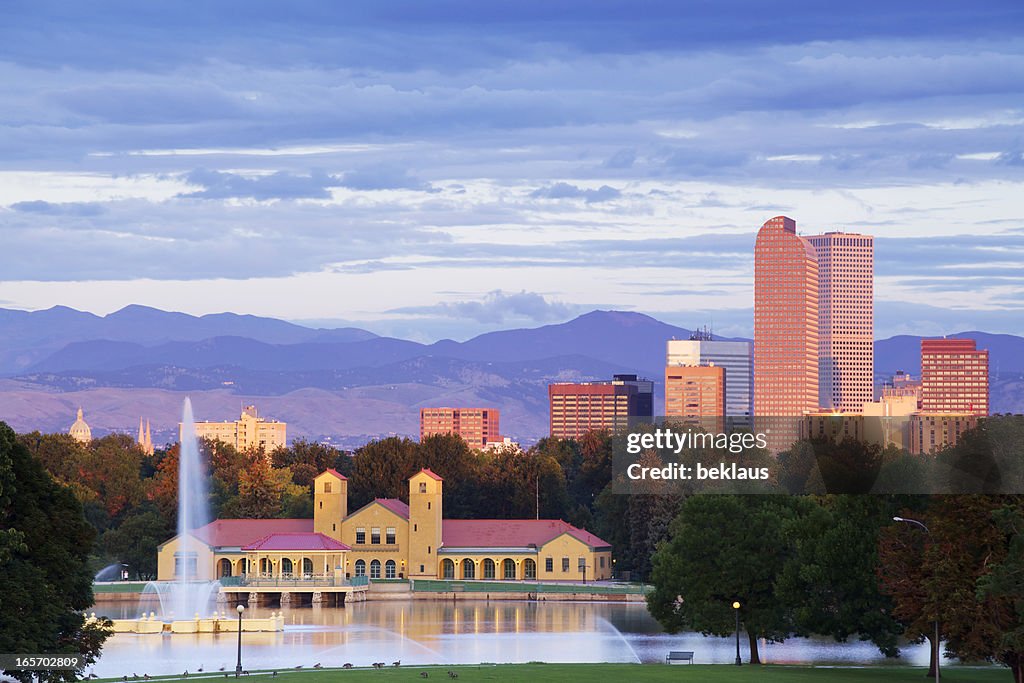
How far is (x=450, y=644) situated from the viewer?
71625 millimetres

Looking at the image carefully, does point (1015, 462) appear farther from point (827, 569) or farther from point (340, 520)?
point (340, 520)

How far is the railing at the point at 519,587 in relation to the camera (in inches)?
4301

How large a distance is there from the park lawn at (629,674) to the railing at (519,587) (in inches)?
2070

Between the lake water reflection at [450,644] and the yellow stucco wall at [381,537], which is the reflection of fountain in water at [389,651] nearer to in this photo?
the lake water reflection at [450,644]

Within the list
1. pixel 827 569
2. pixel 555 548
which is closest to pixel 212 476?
pixel 555 548

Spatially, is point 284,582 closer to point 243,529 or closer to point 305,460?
point 243,529

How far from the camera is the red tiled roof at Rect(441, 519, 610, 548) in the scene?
12494 cm

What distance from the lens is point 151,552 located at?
121562 millimetres

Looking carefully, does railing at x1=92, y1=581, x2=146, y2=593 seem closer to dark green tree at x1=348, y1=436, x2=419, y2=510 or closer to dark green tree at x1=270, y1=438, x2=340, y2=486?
dark green tree at x1=348, y1=436, x2=419, y2=510

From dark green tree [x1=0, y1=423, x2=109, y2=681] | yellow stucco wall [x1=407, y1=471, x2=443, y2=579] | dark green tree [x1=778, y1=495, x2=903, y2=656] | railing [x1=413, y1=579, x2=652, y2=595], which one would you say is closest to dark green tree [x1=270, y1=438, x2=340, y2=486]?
yellow stucco wall [x1=407, y1=471, x2=443, y2=579]

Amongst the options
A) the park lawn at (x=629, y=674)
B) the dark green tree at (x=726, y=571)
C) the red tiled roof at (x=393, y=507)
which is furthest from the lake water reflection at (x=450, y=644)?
the red tiled roof at (x=393, y=507)

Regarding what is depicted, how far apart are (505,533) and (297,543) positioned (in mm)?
15796

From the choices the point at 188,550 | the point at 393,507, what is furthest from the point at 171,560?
the point at 393,507

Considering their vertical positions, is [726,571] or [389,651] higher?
[726,571]
